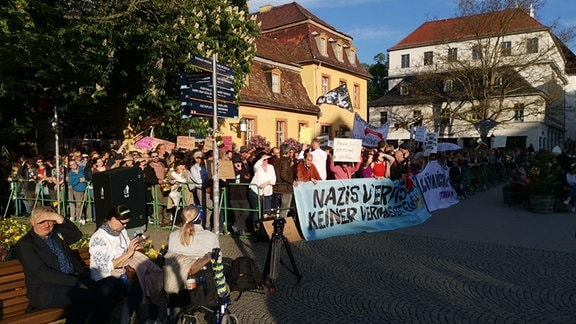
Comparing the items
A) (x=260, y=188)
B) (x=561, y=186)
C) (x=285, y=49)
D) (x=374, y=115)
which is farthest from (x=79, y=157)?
(x=374, y=115)

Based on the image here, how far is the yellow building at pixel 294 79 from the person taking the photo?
26698mm

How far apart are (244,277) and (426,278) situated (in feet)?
9.05

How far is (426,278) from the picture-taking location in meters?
6.91

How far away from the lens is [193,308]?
491cm

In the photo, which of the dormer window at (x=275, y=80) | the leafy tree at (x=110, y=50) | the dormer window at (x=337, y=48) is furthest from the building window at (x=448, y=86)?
the leafy tree at (x=110, y=50)

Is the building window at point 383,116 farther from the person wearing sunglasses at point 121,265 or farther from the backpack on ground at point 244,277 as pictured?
the person wearing sunglasses at point 121,265

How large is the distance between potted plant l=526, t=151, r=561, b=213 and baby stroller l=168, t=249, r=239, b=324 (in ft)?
37.3

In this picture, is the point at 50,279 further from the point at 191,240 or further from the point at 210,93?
the point at 210,93

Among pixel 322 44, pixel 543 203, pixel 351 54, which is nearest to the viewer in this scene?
pixel 543 203

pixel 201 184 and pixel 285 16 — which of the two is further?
pixel 285 16

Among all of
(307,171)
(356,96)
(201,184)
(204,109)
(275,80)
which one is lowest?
(201,184)

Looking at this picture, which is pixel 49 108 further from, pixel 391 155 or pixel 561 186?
pixel 561 186

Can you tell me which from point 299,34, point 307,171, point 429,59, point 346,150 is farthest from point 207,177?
point 429,59

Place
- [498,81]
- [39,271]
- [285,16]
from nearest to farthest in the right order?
[39,271], [285,16], [498,81]
